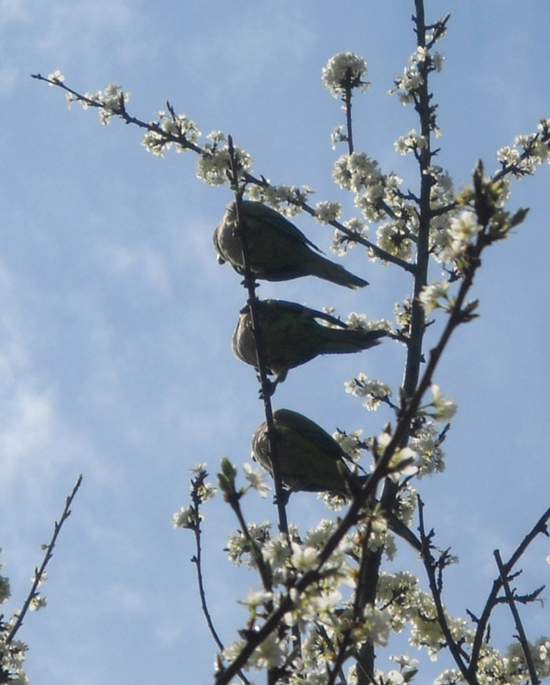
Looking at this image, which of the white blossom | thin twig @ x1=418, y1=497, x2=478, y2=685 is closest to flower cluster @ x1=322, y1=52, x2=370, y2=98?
thin twig @ x1=418, y1=497, x2=478, y2=685

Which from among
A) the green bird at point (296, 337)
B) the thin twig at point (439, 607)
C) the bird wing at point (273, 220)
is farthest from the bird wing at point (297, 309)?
the thin twig at point (439, 607)

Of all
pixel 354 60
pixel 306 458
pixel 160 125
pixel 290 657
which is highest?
pixel 354 60

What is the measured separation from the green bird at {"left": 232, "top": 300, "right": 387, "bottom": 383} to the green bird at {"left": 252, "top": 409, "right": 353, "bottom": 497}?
0.30 meters

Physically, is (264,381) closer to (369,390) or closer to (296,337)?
(296,337)

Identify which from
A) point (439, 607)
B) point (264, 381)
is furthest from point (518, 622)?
point (264, 381)

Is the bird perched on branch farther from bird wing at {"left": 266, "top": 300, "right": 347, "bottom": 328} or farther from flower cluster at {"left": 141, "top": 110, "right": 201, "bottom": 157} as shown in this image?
flower cluster at {"left": 141, "top": 110, "right": 201, "bottom": 157}

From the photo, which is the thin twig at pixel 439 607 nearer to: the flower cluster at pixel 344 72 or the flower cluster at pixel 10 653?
the flower cluster at pixel 10 653

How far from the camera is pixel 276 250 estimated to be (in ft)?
19.7

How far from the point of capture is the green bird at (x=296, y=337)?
560 cm

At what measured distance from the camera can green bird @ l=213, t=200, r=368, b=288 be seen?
596cm

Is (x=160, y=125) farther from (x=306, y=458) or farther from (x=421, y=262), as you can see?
(x=306, y=458)

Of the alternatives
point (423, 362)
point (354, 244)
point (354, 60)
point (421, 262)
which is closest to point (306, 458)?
point (423, 362)

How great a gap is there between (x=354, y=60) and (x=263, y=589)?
21.0 feet

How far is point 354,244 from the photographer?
690cm
